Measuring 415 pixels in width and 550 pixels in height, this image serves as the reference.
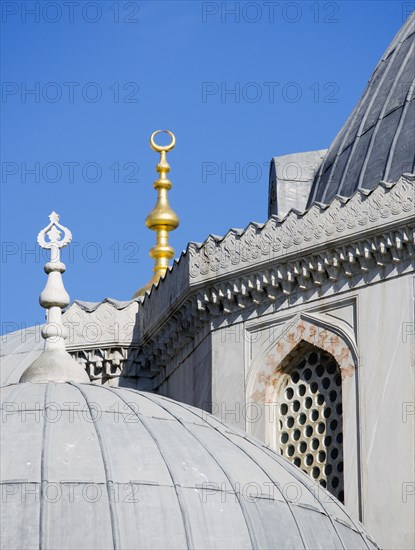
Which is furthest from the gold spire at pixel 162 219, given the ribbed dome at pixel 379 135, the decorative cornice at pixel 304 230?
the decorative cornice at pixel 304 230

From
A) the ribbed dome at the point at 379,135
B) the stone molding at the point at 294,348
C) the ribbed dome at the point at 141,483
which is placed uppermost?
the ribbed dome at the point at 379,135

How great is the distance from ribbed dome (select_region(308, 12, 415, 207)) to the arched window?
2017mm

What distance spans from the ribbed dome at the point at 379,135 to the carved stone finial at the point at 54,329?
513 cm

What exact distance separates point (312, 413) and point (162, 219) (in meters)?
6.82

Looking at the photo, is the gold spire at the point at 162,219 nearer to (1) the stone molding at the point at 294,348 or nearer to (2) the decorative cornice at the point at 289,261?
(2) the decorative cornice at the point at 289,261

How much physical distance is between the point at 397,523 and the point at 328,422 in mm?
1613

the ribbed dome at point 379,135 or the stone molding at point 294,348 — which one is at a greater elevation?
the ribbed dome at point 379,135

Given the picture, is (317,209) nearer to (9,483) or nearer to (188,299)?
(188,299)

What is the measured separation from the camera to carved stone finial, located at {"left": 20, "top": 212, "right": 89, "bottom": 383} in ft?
57.0

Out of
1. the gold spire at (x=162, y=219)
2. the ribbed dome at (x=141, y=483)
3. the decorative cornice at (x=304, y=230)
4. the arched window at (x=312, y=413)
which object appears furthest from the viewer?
the gold spire at (x=162, y=219)

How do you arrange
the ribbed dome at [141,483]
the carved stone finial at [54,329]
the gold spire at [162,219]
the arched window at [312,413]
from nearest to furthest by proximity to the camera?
the ribbed dome at [141,483] → the carved stone finial at [54,329] → the arched window at [312,413] → the gold spire at [162,219]

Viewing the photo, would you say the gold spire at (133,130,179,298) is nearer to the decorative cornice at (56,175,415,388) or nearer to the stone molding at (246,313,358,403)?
the decorative cornice at (56,175,415,388)

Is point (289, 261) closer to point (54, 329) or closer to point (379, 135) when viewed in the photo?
point (379, 135)

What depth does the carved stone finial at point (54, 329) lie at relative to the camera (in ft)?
57.0
